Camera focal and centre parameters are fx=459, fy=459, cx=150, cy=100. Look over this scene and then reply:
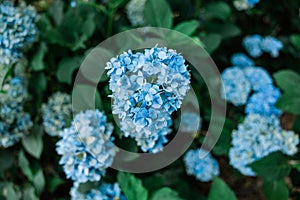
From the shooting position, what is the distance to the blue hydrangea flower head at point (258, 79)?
174 centimetres

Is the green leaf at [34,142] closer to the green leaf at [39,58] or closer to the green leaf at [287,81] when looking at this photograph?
the green leaf at [39,58]

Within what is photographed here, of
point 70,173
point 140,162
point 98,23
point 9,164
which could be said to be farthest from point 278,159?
point 9,164

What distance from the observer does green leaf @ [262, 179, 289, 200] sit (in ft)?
5.09

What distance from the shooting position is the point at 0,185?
5.50 ft

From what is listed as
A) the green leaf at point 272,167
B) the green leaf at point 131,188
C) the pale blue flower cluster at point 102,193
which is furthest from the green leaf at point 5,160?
the green leaf at point 272,167

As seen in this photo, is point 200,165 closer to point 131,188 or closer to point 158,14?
point 131,188

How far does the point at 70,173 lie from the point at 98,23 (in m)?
0.64

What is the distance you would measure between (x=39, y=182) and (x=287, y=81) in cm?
95

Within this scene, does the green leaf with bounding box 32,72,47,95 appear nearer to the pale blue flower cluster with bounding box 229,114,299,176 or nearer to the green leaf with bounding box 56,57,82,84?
the green leaf with bounding box 56,57,82,84

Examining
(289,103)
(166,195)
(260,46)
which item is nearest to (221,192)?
(166,195)

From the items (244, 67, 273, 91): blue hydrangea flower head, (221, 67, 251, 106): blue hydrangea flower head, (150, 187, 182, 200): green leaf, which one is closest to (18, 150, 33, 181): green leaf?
(150, 187, 182, 200): green leaf

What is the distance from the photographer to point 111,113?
143cm

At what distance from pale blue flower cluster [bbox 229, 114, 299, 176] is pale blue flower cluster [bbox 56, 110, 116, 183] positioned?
0.47 m

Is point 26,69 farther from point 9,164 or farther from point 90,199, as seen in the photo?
point 90,199
